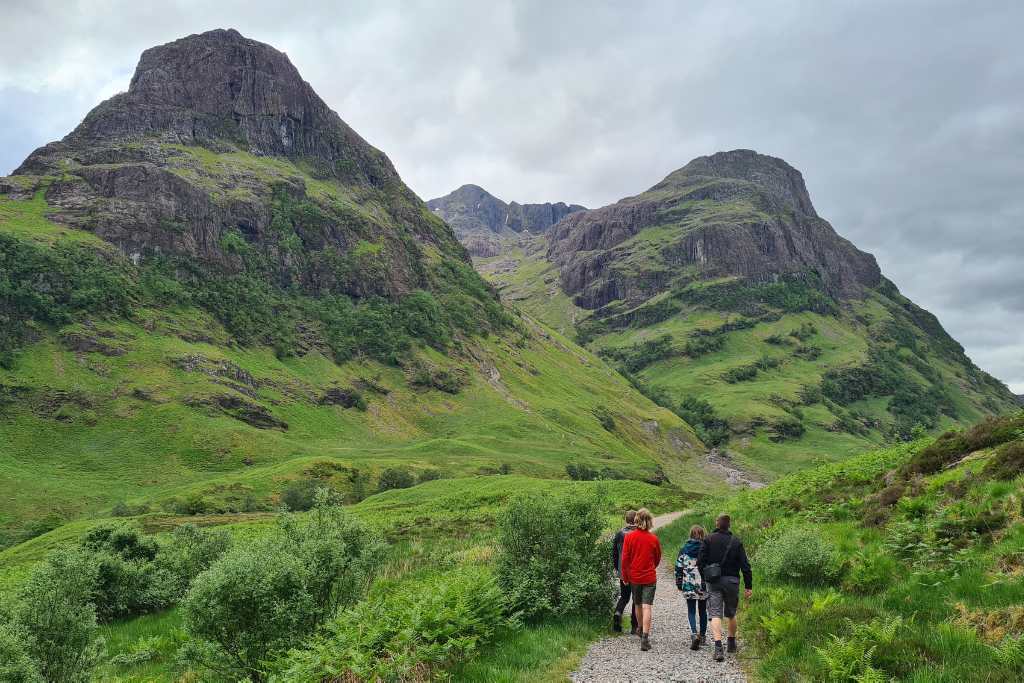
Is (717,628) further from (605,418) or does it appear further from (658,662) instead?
(605,418)

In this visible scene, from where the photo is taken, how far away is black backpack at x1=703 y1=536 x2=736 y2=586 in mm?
A: 14391

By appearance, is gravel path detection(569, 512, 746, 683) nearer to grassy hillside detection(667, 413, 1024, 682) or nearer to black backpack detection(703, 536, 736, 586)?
grassy hillside detection(667, 413, 1024, 682)

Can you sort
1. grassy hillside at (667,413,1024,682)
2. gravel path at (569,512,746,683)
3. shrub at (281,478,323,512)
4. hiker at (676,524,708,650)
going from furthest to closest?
shrub at (281,478,323,512) → hiker at (676,524,708,650) → gravel path at (569,512,746,683) → grassy hillside at (667,413,1024,682)

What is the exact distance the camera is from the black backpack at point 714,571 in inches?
567

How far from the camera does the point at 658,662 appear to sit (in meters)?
13.2

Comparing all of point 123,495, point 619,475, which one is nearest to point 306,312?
point 123,495

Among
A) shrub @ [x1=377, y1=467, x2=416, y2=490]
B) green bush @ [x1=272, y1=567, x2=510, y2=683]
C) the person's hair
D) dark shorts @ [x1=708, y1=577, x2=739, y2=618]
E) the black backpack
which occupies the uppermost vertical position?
the person's hair

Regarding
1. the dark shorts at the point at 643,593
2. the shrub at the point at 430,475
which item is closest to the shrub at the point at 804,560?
the dark shorts at the point at 643,593

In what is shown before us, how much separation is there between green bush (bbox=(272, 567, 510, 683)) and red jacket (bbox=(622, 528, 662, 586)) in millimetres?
3476

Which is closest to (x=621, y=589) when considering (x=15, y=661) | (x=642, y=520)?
(x=642, y=520)

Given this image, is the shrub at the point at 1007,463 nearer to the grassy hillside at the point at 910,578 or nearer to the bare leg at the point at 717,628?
the grassy hillside at the point at 910,578

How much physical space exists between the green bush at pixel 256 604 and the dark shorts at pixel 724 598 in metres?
9.33

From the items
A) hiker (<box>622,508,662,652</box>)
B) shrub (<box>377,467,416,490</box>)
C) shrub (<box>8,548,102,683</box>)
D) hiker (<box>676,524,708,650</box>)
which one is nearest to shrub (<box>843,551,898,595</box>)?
hiker (<box>676,524,708,650</box>)

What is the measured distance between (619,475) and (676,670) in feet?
369
